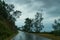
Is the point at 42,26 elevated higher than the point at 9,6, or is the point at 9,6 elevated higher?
the point at 9,6

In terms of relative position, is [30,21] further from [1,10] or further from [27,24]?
[1,10]

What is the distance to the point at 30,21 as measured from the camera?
155875 mm

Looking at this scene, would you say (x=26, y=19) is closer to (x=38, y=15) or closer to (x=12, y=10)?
Answer: (x=38, y=15)

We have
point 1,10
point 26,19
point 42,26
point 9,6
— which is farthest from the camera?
point 26,19

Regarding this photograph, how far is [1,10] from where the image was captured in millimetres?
75875

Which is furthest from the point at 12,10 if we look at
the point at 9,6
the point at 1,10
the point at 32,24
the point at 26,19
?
the point at 26,19

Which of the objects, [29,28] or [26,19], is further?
[26,19]

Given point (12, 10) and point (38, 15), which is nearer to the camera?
point (12, 10)

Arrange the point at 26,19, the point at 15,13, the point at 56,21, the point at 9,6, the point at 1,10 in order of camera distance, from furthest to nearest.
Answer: the point at 26,19
the point at 56,21
the point at 15,13
the point at 9,6
the point at 1,10

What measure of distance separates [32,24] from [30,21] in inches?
177

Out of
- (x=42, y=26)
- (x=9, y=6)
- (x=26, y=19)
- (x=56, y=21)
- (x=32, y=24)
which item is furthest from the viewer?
(x=26, y=19)

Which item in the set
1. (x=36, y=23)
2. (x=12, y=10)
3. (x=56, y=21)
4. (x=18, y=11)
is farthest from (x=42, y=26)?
(x=12, y=10)

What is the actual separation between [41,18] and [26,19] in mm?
29370

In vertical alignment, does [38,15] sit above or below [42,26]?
above
